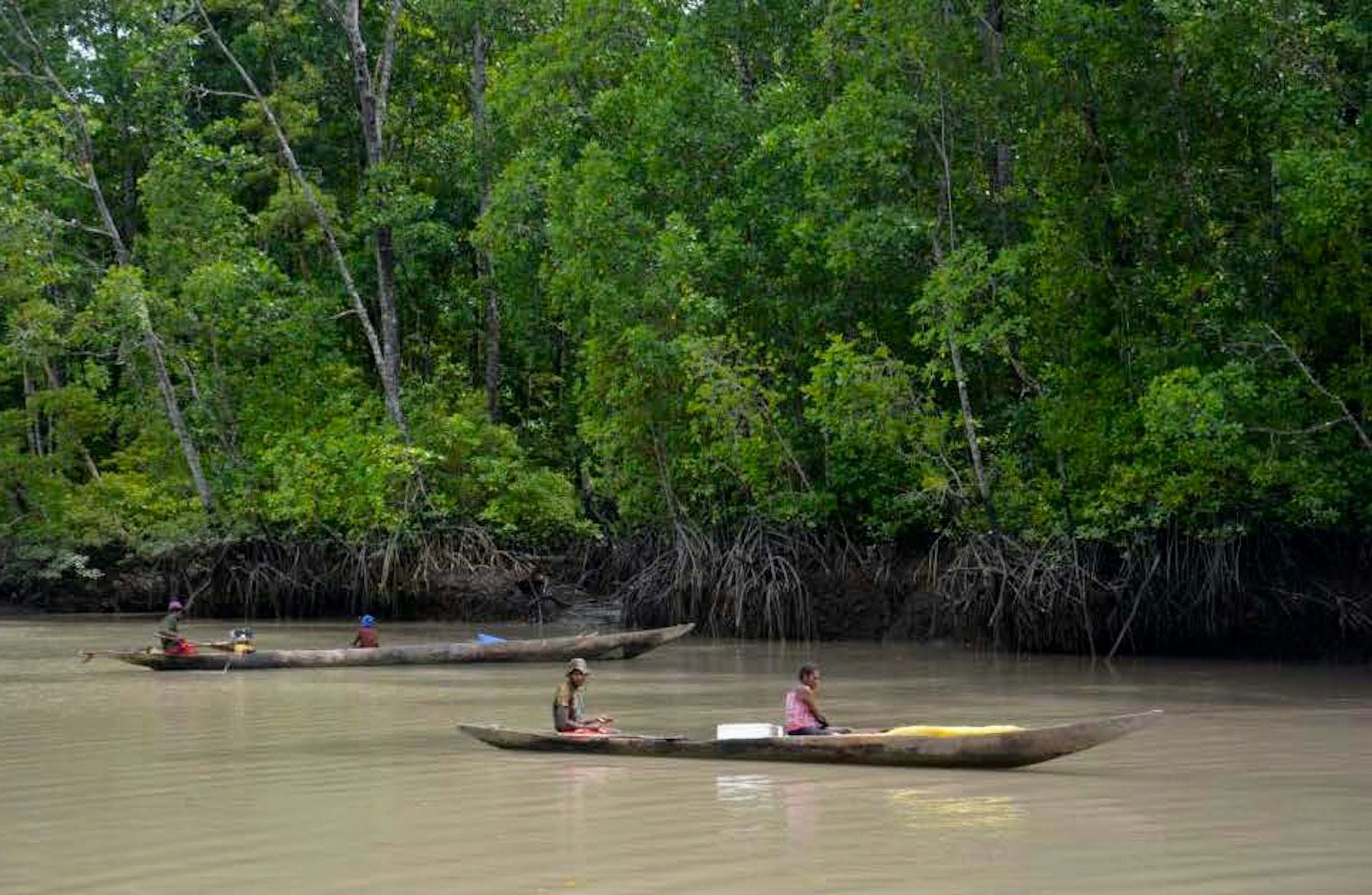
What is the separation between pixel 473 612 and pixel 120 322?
9.19 m

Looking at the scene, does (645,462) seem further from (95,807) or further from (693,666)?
(95,807)

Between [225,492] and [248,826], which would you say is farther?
[225,492]

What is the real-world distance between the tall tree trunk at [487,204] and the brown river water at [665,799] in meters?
18.7

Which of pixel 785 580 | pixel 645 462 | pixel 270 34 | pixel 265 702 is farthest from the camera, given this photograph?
pixel 270 34

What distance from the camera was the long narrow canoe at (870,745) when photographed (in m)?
12.7

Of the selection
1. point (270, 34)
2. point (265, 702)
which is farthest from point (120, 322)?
point (265, 702)

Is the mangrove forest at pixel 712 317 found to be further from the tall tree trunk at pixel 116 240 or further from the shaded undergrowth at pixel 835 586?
the tall tree trunk at pixel 116 240

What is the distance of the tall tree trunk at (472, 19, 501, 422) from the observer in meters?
38.9

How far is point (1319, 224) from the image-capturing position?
21.2 m

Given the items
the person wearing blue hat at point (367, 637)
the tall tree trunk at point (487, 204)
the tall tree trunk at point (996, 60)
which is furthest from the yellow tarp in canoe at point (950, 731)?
the tall tree trunk at point (487, 204)

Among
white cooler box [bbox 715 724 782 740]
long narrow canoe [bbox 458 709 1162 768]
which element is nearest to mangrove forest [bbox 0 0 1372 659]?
white cooler box [bbox 715 724 782 740]

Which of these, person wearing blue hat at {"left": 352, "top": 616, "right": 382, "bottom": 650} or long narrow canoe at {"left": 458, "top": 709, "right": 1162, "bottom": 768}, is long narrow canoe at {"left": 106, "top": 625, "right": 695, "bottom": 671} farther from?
long narrow canoe at {"left": 458, "top": 709, "right": 1162, "bottom": 768}

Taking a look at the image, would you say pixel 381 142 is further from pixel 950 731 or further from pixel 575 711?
pixel 950 731

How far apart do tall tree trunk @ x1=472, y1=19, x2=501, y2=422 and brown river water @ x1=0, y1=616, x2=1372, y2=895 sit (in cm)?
1871
